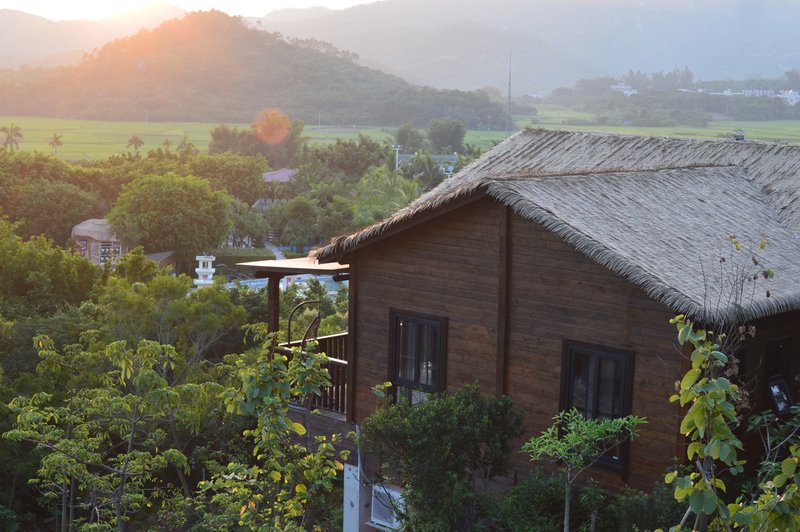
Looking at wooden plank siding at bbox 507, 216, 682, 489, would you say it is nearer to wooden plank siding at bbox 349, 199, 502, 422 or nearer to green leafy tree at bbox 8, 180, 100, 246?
wooden plank siding at bbox 349, 199, 502, 422

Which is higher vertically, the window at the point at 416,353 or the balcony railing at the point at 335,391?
the window at the point at 416,353

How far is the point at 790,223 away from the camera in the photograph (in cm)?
1185

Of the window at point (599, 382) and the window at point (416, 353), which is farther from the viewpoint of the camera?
the window at point (416, 353)

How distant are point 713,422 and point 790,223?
8.29 meters

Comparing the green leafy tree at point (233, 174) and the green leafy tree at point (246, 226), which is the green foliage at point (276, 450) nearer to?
the green leafy tree at point (246, 226)

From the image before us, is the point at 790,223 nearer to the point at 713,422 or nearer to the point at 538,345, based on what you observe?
the point at 538,345

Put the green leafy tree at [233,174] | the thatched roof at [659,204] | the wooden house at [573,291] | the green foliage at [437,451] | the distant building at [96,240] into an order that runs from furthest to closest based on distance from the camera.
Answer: the green leafy tree at [233,174] < the distant building at [96,240] < the wooden house at [573,291] < the thatched roof at [659,204] < the green foliage at [437,451]

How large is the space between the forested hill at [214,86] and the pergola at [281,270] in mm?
115943

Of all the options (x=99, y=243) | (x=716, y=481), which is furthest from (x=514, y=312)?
(x=99, y=243)

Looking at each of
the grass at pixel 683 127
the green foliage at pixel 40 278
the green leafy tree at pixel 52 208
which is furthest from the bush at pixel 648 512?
the grass at pixel 683 127

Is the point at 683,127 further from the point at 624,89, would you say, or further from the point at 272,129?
the point at 624,89

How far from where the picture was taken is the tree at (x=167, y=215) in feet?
165

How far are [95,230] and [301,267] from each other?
4374cm

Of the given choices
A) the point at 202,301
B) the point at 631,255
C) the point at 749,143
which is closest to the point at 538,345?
the point at 631,255
